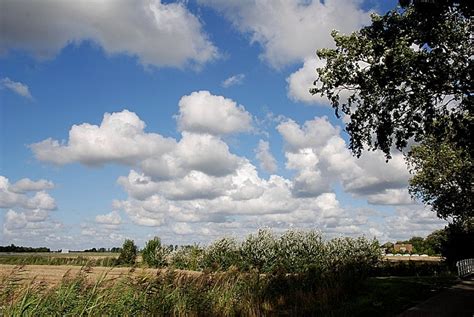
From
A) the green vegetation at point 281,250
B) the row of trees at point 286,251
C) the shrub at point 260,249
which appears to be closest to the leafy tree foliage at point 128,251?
the row of trees at point 286,251

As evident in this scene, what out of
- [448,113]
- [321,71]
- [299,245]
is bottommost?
[299,245]

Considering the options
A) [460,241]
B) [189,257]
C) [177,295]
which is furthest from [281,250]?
[177,295]

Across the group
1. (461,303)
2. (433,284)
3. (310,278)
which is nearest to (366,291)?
(310,278)

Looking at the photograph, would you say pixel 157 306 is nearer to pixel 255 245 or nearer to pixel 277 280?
pixel 277 280

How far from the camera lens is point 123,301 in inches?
439

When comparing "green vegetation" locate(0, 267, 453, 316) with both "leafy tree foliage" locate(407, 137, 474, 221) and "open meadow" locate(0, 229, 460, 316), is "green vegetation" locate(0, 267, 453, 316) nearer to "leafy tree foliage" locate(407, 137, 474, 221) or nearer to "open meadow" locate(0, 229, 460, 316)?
"open meadow" locate(0, 229, 460, 316)

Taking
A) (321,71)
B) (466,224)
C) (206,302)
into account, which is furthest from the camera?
(466,224)

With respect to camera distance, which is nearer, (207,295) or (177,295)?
(177,295)

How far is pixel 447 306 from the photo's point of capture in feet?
49.0

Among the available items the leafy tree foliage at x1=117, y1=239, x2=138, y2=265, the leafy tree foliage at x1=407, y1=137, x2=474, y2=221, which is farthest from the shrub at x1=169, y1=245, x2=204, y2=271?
the leafy tree foliage at x1=407, y1=137, x2=474, y2=221

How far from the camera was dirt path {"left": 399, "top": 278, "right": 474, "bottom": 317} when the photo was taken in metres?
13.4

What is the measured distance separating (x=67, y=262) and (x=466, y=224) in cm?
4208

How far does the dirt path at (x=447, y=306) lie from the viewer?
43.9 ft

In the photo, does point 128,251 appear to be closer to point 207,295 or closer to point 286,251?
point 286,251
